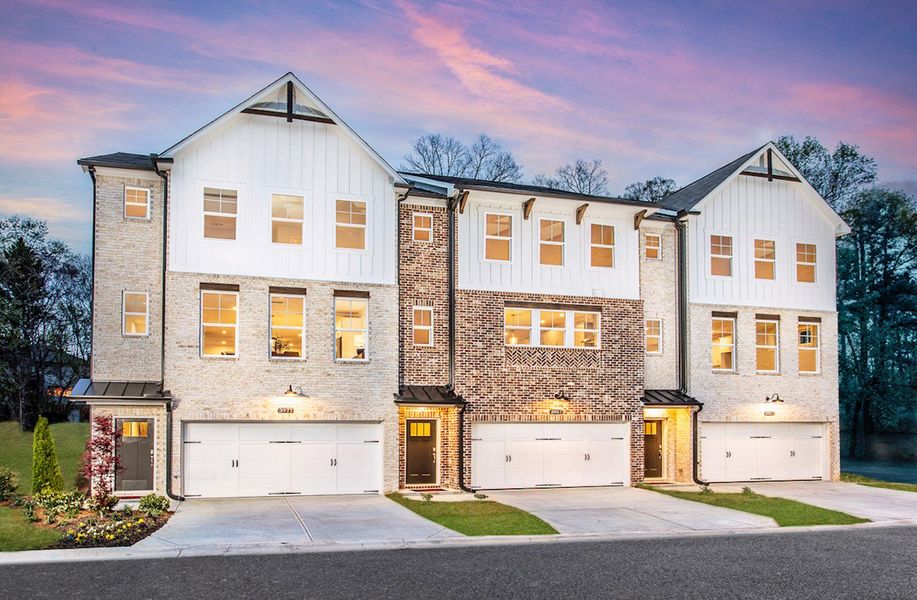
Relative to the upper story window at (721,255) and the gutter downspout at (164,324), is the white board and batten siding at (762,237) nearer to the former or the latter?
the upper story window at (721,255)

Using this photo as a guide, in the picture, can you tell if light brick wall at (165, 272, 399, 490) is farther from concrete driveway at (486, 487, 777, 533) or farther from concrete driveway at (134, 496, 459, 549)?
concrete driveway at (486, 487, 777, 533)

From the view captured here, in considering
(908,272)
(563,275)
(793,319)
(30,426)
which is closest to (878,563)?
(563,275)

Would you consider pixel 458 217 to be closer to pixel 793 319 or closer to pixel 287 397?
pixel 287 397

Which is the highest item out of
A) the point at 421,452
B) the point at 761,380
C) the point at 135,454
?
the point at 761,380

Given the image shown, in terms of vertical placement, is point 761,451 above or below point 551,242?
below

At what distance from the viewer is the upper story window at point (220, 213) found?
2222cm

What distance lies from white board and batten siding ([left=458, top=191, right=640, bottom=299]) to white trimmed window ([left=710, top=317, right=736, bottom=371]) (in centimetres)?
349

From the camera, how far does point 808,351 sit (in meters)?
29.0

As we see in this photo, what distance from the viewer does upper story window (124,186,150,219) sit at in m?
22.2

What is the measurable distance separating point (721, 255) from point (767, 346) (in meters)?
3.53

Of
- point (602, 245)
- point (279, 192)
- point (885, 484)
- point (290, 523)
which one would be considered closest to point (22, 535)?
point (290, 523)

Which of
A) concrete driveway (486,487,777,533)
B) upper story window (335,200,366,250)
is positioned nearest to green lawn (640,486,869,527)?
concrete driveway (486,487,777,533)

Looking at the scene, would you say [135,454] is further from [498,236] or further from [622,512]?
[622,512]

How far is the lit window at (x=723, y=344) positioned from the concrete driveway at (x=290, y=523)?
1258 centimetres
